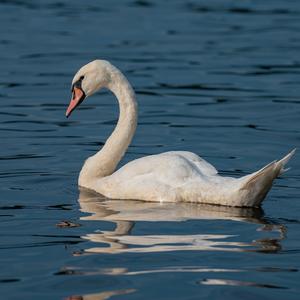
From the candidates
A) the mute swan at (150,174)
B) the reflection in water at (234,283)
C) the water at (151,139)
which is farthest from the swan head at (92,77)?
the reflection in water at (234,283)

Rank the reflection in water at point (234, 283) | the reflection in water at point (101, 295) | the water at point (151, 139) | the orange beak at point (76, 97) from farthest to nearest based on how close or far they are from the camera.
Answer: the orange beak at point (76, 97), the water at point (151, 139), the reflection in water at point (234, 283), the reflection in water at point (101, 295)

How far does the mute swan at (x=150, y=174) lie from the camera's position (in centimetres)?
1178

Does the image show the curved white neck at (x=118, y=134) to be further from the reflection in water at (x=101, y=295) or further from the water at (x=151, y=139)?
the reflection in water at (x=101, y=295)

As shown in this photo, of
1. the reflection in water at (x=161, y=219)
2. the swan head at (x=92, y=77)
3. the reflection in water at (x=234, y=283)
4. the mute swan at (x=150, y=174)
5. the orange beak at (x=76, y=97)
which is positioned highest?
the swan head at (x=92, y=77)

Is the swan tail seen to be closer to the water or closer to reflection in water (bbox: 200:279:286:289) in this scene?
the water

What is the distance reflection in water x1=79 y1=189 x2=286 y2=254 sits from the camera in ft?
34.1

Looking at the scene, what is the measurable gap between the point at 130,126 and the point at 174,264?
3951mm

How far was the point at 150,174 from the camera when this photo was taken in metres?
12.4

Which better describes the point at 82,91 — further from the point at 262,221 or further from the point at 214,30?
the point at 214,30

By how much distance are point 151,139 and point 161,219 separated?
452cm

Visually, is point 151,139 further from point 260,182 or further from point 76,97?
point 260,182

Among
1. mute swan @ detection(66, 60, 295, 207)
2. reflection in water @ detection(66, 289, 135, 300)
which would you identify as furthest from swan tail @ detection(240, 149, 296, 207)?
reflection in water @ detection(66, 289, 135, 300)

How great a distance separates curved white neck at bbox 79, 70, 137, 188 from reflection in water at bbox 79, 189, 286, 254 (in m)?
0.41

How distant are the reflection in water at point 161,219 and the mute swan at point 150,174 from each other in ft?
0.35
